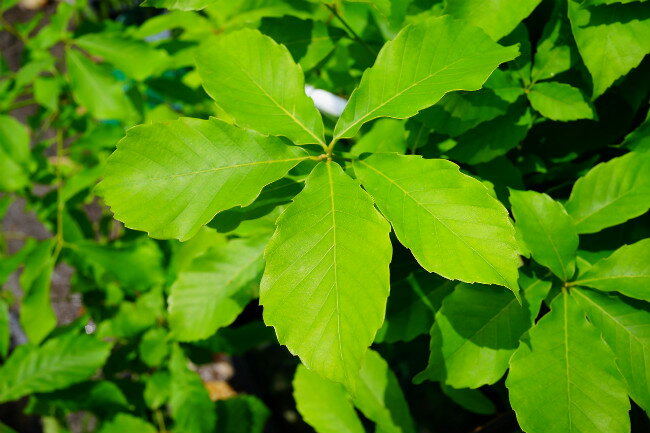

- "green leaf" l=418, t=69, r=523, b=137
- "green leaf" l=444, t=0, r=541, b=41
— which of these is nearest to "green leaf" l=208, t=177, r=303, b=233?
"green leaf" l=418, t=69, r=523, b=137

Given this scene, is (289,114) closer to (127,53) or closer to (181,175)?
(181,175)

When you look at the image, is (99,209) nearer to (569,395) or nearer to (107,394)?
(107,394)

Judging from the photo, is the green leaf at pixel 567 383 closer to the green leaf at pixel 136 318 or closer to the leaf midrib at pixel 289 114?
the leaf midrib at pixel 289 114

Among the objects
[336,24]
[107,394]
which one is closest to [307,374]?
[107,394]

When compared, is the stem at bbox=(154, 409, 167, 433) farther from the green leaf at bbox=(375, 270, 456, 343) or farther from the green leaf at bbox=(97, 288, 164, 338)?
the green leaf at bbox=(375, 270, 456, 343)

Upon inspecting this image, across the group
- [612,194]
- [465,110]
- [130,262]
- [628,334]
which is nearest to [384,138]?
[465,110]

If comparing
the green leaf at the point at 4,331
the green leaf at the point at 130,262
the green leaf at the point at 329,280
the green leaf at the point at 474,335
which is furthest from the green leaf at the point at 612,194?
the green leaf at the point at 4,331
